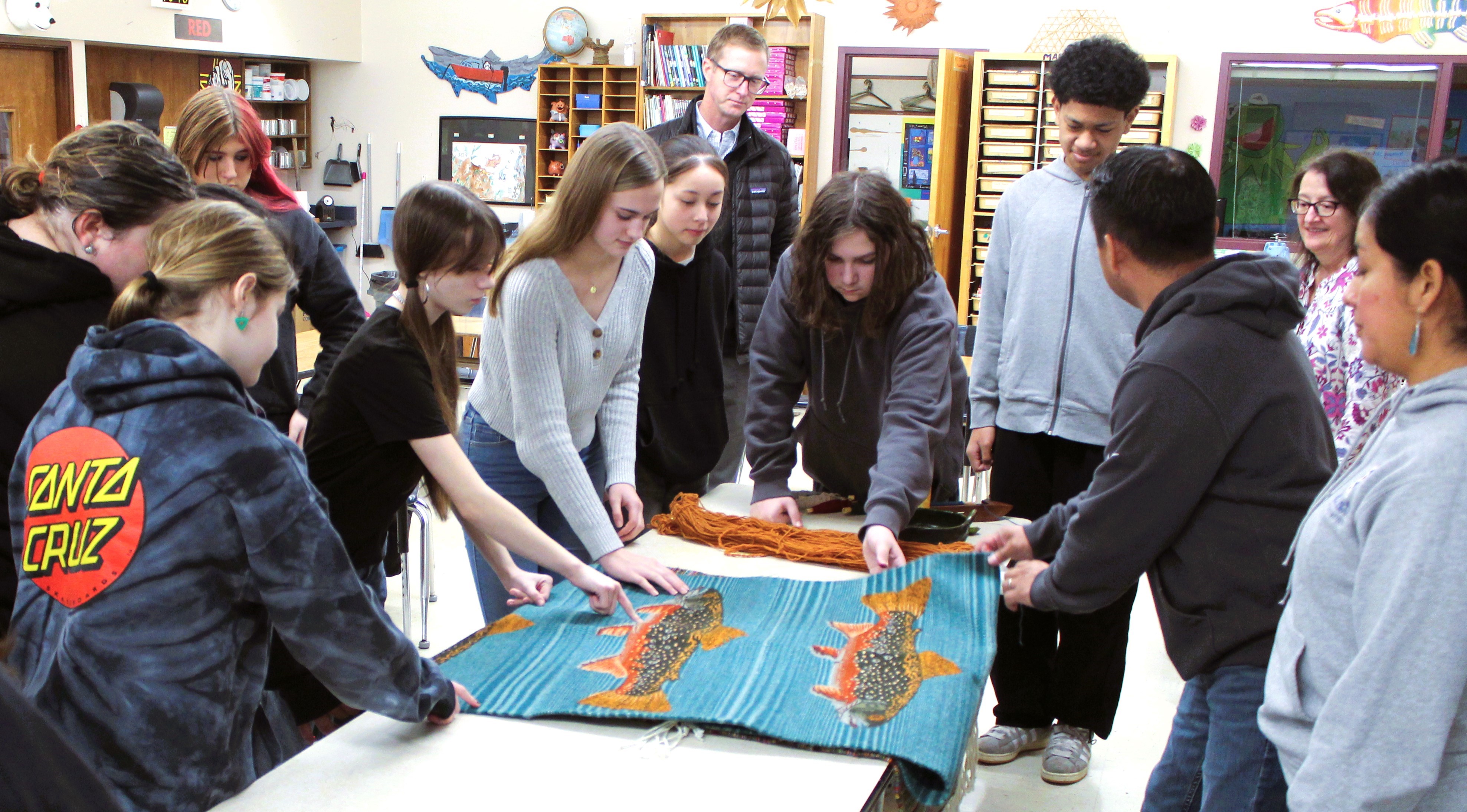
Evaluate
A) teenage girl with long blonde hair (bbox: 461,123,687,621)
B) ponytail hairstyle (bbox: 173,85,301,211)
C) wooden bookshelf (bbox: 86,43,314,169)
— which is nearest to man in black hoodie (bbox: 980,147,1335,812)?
teenage girl with long blonde hair (bbox: 461,123,687,621)

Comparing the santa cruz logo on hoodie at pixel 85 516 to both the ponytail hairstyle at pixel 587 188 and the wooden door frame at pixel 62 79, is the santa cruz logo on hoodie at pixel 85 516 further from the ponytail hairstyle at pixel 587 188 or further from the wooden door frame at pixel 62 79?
the wooden door frame at pixel 62 79

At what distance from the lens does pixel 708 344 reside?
2.52 m

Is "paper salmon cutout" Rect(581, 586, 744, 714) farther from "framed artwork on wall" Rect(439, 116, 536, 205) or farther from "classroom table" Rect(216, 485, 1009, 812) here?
"framed artwork on wall" Rect(439, 116, 536, 205)

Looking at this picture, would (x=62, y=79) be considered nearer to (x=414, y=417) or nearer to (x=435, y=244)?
(x=435, y=244)

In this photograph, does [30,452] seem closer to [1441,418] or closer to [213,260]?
[213,260]

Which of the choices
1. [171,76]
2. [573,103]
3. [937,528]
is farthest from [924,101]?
[937,528]

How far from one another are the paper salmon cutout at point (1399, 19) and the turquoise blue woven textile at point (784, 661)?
5.65m

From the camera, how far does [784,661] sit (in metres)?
1.62

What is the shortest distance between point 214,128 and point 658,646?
67.0 inches

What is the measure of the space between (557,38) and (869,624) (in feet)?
22.1

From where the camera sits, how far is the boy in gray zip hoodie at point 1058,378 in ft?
7.93

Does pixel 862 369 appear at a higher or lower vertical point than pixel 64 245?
lower

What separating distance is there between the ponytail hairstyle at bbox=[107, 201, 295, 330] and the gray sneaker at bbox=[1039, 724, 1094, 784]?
2.05 meters

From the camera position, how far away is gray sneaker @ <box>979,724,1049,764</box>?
2.68 m
